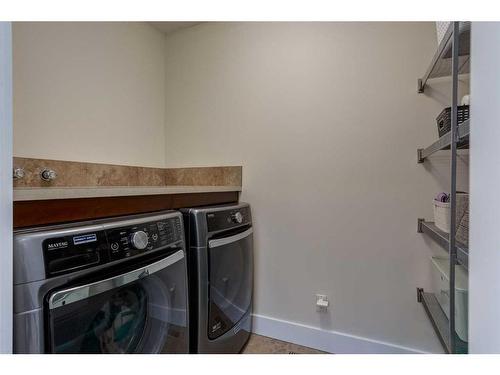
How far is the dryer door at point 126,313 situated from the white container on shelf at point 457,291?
41.7 inches

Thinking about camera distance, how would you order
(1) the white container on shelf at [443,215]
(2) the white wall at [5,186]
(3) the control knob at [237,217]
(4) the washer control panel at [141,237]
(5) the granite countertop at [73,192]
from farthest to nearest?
(3) the control knob at [237,217], (1) the white container on shelf at [443,215], (4) the washer control panel at [141,237], (5) the granite countertop at [73,192], (2) the white wall at [5,186]

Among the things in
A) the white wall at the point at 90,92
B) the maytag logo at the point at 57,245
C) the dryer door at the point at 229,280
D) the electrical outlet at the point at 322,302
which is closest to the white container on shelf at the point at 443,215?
the electrical outlet at the point at 322,302

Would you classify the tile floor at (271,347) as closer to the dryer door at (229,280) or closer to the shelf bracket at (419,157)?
the dryer door at (229,280)

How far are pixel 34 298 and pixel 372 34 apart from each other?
6.10 ft

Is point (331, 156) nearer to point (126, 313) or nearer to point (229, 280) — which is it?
point (229, 280)

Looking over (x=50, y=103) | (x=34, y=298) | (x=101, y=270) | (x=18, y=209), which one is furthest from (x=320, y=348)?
(x=50, y=103)

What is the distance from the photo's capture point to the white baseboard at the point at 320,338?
141 centimetres

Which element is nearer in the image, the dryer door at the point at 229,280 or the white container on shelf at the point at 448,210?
the white container on shelf at the point at 448,210

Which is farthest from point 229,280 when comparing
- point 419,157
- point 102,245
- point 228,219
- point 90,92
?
point 90,92

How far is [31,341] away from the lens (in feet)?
1.93

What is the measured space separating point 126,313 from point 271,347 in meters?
1.06

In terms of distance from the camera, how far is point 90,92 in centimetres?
150

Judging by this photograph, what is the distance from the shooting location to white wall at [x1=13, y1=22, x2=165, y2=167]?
4.02 ft
